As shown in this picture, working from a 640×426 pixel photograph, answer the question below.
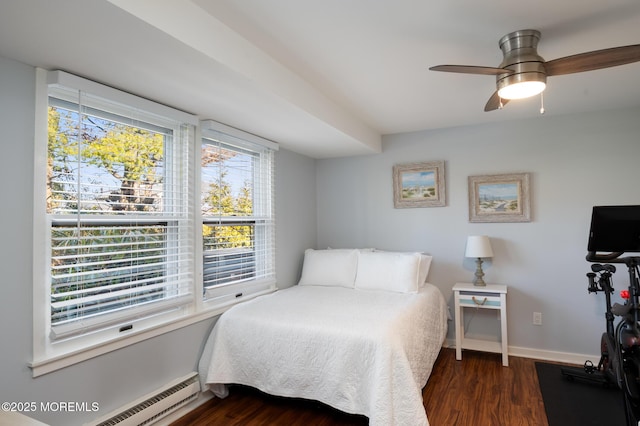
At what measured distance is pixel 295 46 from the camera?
2057 mm

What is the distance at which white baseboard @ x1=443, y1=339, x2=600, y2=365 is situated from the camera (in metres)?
3.31

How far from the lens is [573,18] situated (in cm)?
180

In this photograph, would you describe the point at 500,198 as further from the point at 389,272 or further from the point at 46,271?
the point at 46,271

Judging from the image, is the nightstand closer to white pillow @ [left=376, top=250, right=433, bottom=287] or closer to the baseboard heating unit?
white pillow @ [left=376, top=250, right=433, bottom=287]

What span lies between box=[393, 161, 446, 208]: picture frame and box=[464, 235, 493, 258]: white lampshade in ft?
1.78

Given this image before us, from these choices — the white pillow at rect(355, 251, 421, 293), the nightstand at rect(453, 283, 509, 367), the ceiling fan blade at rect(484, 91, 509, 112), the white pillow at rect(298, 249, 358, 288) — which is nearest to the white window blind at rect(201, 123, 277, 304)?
the white pillow at rect(298, 249, 358, 288)

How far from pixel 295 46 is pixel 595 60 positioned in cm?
154

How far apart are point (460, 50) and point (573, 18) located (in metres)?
0.55

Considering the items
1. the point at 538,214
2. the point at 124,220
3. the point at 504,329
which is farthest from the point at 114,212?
the point at 538,214

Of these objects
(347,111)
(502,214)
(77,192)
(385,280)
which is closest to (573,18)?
(347,111)

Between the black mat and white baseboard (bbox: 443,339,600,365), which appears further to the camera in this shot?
white baseboard (bbox: 443,339,600,365)

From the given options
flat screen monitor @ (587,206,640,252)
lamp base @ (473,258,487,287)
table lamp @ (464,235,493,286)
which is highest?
flat screen monitor @ (587,206,640,252)

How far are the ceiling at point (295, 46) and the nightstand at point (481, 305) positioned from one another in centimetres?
177

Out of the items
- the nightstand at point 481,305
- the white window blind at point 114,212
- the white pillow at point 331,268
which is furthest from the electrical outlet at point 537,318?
the white window blind at point 114,212
